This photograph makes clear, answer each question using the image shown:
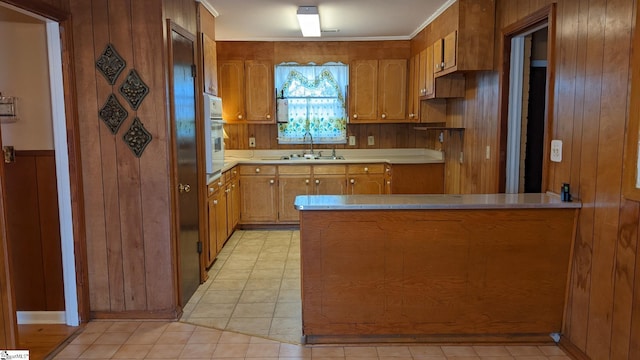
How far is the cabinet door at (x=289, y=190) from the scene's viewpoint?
5672 mm

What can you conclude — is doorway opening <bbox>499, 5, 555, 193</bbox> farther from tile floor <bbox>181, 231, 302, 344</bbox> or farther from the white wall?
the white wall

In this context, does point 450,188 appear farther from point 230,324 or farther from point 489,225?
point 230,324

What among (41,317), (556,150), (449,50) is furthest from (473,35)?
(41,317)

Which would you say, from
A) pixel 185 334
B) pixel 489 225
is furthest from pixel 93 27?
pixel 489 225

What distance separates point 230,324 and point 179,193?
0.99 m

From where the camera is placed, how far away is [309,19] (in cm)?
445

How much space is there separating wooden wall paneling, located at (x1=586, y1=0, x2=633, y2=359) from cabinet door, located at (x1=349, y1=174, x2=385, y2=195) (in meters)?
3.30

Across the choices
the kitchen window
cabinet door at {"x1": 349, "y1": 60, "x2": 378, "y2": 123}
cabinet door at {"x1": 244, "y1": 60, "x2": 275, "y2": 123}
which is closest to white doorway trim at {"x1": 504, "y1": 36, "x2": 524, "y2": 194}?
cabinet door at {"x1": 349, "y1": 60, "x2": 378, "y2": 123}

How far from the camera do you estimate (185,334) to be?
301 centimetres

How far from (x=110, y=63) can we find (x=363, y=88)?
3.44 meters

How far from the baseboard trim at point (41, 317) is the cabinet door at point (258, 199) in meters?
2.71

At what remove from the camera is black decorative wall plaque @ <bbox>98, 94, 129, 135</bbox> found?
3.06 metres

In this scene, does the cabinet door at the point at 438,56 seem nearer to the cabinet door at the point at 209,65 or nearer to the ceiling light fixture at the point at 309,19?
the ceiling light fixture at the point at 309,19

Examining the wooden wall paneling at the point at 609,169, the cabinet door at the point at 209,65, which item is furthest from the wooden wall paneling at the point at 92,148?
the wooden wall paneling at the point at 609,169
